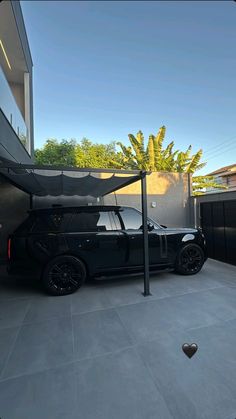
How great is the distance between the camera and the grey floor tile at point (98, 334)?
2.33 meters

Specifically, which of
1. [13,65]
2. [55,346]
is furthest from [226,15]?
[13,65]

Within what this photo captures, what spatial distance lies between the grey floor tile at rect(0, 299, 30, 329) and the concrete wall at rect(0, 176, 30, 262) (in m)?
2.84

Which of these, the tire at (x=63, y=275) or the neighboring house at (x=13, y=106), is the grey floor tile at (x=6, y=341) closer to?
the tire at (x=63, y=275)

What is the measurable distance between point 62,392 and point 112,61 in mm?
2566

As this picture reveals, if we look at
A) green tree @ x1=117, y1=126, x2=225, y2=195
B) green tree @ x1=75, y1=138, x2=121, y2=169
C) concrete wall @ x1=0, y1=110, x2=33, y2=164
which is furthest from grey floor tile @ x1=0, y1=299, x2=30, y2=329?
green tree @ x1=75, y1=138, x2=121, y2=169

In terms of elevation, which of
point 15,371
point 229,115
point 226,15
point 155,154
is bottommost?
point 15,371

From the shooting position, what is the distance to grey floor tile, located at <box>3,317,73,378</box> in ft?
6.89

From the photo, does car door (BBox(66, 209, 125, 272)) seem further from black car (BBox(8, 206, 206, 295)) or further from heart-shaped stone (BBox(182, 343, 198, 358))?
heart-shaped stone (BBox(182, 343, 198, 358))

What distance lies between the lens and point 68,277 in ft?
12.9

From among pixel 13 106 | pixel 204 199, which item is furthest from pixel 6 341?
pixel 204 199

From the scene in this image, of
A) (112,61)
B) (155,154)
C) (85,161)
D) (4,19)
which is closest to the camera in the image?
(112,61)

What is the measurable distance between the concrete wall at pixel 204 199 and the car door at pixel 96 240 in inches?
131

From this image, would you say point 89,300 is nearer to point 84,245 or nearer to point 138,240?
point 84,245

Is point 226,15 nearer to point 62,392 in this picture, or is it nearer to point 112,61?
point 112,61
